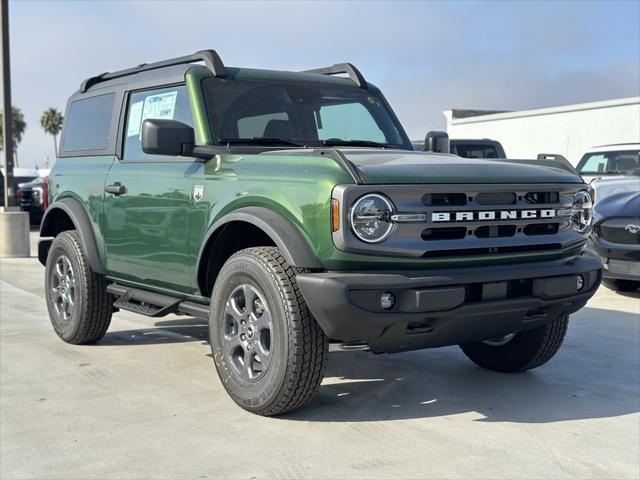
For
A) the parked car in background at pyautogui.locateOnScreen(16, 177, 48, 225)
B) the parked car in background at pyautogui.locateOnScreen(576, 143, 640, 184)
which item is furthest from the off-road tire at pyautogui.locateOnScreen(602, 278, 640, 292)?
Result: the parked car in background at pyautogui.locateOnScreen(16, 177, 48, 225)

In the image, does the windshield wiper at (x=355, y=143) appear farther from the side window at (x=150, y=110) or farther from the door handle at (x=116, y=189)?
the door handle at (x=116, y=189)

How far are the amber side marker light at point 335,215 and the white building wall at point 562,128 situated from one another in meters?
18.1

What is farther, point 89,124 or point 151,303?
point 89,124

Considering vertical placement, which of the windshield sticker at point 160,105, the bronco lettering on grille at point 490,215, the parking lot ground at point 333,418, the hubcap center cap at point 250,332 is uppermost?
the windshield sticker at point 160,105

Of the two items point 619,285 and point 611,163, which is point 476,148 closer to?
point 611,163

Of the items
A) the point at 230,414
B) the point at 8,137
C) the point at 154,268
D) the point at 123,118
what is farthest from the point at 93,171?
the point at 8,137

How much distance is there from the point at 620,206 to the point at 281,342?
5506mm

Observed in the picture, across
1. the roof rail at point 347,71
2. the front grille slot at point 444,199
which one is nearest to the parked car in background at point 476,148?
the roof rail at point 347,71

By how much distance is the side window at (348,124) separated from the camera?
17.2ft

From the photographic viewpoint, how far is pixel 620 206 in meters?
8.19

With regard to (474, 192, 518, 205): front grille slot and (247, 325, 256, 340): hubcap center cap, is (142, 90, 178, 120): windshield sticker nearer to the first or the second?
(247, 325, 256, 340): hubcap center cap

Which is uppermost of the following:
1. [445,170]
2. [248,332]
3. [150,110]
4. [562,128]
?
[562,128]

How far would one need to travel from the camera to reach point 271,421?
407 centimetres

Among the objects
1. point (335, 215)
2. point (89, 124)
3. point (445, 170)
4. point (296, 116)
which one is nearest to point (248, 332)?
point (335, 215)
